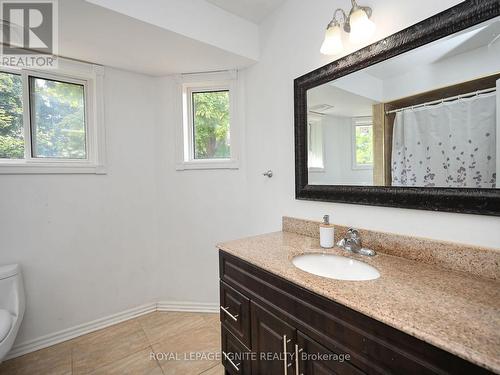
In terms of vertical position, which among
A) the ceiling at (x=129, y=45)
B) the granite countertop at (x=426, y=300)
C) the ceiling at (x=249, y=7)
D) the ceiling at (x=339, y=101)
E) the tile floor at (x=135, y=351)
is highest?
the ceiling at (x=249, y=7)

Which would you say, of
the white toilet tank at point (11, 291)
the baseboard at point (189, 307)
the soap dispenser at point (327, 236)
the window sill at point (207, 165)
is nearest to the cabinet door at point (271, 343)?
the soap dispenser at point (327, 236)

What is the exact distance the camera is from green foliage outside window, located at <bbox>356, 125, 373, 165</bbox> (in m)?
1.21

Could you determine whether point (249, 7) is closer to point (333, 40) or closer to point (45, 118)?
point (333, 40)

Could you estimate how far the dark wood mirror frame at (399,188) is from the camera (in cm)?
86

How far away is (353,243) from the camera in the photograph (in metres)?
1.18

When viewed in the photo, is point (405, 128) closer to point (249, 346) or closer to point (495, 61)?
point (495, 61)

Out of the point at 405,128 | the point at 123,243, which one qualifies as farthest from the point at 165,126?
the point at 405,128

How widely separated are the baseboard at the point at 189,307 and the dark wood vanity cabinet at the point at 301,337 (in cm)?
84

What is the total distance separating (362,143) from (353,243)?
51 cm

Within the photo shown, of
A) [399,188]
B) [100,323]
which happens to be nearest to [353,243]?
[399,188]

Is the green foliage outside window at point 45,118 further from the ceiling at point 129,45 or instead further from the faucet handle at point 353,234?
the faucet handle at point 353,234

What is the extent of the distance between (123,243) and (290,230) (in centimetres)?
148

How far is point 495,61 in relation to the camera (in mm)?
823

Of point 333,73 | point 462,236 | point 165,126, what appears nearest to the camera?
point 462,236
